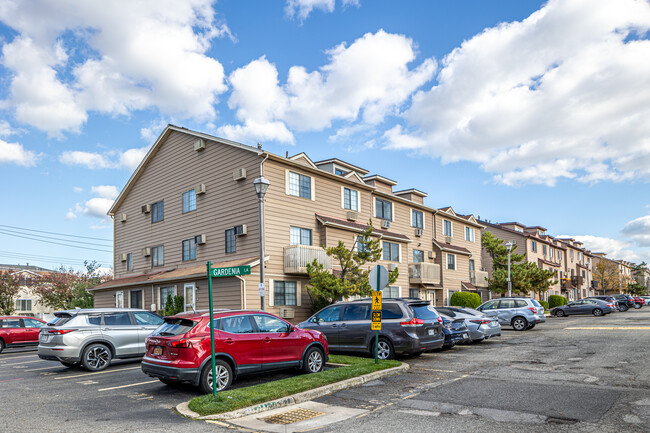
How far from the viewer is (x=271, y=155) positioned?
79.9 feet

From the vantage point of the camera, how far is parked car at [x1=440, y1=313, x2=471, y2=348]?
1705 cm

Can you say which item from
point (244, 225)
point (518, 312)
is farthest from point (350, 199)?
point (518, 312)

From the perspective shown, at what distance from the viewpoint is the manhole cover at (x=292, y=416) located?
8.14 metres

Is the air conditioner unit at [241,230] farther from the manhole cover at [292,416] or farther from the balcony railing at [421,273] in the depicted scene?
the manhole cover at [292,416]

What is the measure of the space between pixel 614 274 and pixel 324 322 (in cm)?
9404

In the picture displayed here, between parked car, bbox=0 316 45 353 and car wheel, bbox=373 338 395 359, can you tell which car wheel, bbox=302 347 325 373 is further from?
parked car, bbox=0 316 45 353

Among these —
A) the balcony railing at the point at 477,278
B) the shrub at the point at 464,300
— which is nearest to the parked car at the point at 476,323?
the shrub at the point at 464,300

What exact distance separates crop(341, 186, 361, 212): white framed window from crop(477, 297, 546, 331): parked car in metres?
9.31

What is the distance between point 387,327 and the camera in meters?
14.2

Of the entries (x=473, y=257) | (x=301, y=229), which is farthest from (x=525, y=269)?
(x=301, y=229)

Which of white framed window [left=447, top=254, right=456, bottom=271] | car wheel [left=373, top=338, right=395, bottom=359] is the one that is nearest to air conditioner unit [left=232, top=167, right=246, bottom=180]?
car wheel [left=373, top=338, right=395, bottom=359]

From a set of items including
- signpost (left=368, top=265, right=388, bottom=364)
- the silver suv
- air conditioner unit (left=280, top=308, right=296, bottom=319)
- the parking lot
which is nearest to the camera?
the parking lot

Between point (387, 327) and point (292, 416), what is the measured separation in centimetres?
619

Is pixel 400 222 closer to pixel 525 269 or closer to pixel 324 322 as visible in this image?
pixel 525 269
